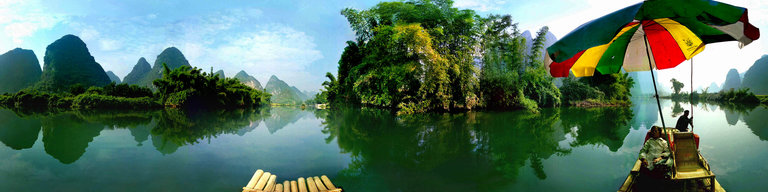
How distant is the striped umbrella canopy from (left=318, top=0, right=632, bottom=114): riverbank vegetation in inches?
336

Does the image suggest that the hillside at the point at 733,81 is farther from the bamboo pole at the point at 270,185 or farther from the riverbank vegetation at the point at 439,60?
the bamboo pole at the point at 270,185

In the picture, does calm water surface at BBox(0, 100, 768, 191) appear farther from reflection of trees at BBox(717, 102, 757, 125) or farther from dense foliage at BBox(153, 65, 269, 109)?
dense foliage at BBox(153, 65, 269, 109)

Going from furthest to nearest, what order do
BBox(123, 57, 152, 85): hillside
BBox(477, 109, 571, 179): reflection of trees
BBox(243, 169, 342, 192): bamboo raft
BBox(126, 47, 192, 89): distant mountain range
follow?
BBox(123, 57, 152, 85): hillside
BBox(126, 47, 192, 89): distant mountain range
BBox(477, 109, 571, 179): reflection of trees
BBox(243, 169, 342, 192): bamboo raft

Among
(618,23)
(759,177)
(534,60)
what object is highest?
(534,60)

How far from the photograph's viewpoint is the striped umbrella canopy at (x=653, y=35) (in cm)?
240

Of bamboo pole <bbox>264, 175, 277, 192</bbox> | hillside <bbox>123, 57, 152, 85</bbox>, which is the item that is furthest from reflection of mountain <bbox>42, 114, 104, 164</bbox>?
hillside <bbox>123, 57, 152, 85</bbox>

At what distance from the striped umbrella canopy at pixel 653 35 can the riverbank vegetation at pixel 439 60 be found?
28.0ft

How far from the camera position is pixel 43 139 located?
664cm

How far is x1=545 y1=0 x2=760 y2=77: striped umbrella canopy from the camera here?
2402mm

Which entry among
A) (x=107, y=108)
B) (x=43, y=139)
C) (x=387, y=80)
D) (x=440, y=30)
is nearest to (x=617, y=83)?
(x=440, y=30)

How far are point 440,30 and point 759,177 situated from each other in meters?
10.5

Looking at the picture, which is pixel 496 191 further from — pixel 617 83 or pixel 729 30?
pixel 617 83

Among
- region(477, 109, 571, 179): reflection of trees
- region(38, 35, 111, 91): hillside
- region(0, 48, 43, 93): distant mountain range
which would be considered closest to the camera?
region(477, 109, 571, 179): reflection of trees

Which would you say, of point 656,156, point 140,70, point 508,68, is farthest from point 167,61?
point 656,156
